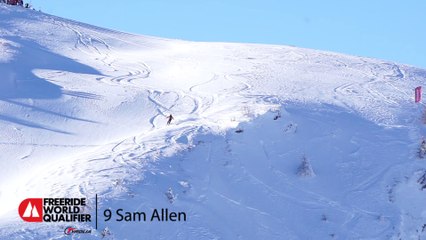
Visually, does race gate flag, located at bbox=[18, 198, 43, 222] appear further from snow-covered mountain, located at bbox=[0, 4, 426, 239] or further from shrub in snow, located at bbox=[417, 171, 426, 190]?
shrub in snow, located at bbox=[417, 171, 426, 190]

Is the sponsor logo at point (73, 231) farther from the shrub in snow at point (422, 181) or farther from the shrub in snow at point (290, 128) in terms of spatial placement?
the shrub in snow at point (422, 181)

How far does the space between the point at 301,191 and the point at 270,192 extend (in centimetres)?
80

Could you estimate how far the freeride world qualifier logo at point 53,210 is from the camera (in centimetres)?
A: 1402

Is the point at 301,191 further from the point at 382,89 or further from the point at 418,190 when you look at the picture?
the point at 382,89

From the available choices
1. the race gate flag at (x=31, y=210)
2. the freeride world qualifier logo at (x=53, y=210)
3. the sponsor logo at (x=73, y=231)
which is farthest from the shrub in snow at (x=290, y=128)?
the sponsor logo at (x=73, y=231)


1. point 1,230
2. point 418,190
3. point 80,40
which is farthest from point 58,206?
point 80,40

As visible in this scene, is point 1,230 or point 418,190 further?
point 418,190

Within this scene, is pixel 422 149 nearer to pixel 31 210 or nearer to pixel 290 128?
pixel 290 128

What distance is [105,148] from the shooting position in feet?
60.8

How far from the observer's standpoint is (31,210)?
14438 mm

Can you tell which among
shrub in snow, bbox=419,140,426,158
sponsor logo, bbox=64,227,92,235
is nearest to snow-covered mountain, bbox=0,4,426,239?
sponsor logo, bbox=64,227,92,235

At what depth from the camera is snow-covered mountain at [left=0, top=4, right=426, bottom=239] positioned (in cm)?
1552

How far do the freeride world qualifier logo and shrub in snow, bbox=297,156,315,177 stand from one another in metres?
5.74

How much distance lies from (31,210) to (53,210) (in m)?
0.45
